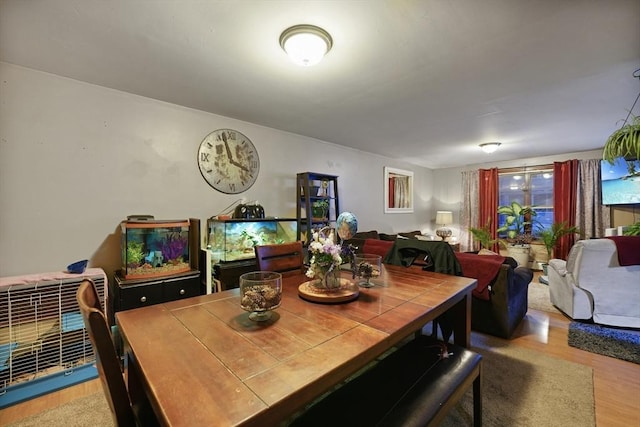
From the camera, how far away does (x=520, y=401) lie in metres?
1.75

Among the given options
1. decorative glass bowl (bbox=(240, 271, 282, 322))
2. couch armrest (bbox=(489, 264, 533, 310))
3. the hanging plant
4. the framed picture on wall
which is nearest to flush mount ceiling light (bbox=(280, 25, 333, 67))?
decorative glass bowl (bbox=(240, 271, 282, 322))

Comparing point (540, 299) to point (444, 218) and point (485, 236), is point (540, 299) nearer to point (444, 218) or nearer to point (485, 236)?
point (485, 236)

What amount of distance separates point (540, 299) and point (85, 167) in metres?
5.49

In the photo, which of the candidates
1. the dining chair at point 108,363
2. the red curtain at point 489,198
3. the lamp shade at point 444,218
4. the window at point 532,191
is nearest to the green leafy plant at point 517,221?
the window at point 532,191

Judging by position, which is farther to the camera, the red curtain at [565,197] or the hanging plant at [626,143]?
the red curtain at [565,197]

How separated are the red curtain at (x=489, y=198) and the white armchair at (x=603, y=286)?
3316mm

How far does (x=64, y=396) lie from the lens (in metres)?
1.85

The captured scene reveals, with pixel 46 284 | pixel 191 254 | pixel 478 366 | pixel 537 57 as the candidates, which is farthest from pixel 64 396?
pixel 537 57

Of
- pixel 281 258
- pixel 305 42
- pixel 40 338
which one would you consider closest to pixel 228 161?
pixel 281 258

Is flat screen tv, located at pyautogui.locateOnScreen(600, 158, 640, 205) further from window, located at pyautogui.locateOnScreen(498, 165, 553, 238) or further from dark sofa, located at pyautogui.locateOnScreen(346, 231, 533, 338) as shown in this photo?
dark sofa, located at pyautogui.locateOnScreen(346, 231, 533, 338)

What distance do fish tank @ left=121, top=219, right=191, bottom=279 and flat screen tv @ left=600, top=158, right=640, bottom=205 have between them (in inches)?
253

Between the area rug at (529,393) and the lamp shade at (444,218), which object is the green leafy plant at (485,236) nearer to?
the lamp shade at (444,218)

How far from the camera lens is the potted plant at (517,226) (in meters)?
5.58

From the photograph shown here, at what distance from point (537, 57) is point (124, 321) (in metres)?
3.04
